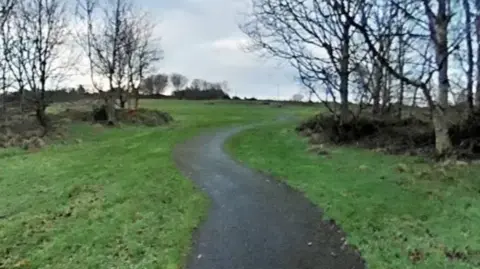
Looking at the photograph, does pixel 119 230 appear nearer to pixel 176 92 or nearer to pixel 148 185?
pixel 148 185

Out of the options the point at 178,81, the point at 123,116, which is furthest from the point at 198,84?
the point at 123,116

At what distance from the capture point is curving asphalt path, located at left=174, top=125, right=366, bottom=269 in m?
6.23

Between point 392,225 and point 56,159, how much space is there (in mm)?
12942

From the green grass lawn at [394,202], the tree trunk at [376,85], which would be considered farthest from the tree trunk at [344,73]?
the green grass lawn at [394,202]

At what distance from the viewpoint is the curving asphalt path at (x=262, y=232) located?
6227 mm

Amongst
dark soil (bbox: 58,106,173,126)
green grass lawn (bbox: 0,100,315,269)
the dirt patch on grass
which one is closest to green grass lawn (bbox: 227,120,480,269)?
green grass lawn (bbox: 0,100,315,269)

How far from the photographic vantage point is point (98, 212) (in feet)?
30.3

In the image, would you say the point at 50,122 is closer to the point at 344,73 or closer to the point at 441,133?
the point at 344,73

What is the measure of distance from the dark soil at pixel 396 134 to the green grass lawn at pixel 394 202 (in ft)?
4.56

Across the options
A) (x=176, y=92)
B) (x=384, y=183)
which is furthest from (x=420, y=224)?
(x=176, y=92)

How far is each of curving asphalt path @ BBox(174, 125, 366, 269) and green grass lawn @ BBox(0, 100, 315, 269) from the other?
34 centimetres

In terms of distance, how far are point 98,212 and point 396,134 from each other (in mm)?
11670

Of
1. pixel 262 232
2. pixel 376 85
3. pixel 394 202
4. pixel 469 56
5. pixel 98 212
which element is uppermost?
pixel 469 56

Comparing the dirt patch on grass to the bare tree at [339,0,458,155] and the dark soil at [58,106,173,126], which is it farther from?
the bare tree at [339,0,458,155]
